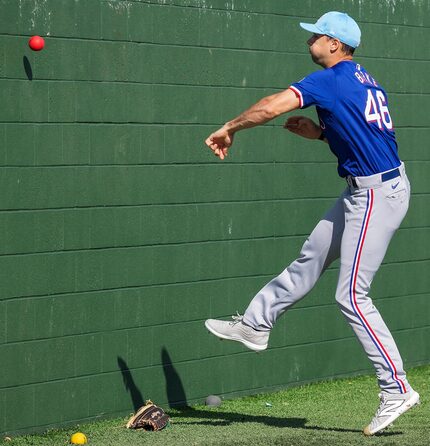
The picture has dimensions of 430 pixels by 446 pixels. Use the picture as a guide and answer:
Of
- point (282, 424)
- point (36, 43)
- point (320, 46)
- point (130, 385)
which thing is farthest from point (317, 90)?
point (130, 385)

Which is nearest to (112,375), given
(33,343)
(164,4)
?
(33,343)

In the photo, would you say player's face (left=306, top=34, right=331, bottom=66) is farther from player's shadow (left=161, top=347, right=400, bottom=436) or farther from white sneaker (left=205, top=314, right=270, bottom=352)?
player's shadow (left=161, top=347, right=400, bottom=436)

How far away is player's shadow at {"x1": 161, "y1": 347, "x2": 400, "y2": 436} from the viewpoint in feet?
23.9

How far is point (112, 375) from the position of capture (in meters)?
7.60

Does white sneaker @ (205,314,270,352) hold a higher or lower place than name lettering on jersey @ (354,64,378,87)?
lower

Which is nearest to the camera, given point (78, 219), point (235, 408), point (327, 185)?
point (78, 219)

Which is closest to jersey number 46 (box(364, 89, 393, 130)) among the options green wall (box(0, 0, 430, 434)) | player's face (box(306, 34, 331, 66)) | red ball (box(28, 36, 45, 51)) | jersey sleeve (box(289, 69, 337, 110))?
jersey sleeve (box(289, 69, 337, 110))

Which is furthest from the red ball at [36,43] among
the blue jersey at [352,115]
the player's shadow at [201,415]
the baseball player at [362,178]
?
the player's shadow at [201,415]

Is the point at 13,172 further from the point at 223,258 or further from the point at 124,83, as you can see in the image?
the point at 223,258

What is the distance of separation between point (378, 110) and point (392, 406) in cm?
161

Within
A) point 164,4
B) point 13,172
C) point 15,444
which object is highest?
point 164,4

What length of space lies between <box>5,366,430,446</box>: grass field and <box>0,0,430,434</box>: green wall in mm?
178

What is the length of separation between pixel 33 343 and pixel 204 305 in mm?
1361

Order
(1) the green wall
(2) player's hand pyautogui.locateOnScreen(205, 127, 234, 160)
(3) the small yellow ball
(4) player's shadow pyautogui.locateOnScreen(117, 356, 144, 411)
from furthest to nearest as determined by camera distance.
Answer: (4) player's shadow pyautogui.locateOnScreen(117, 356, 144, 411) < (1) the green wall < (3) the small yellow ball < (2) player's hand pyautogui.locateOnScreen(205, 127, 234, 160)
